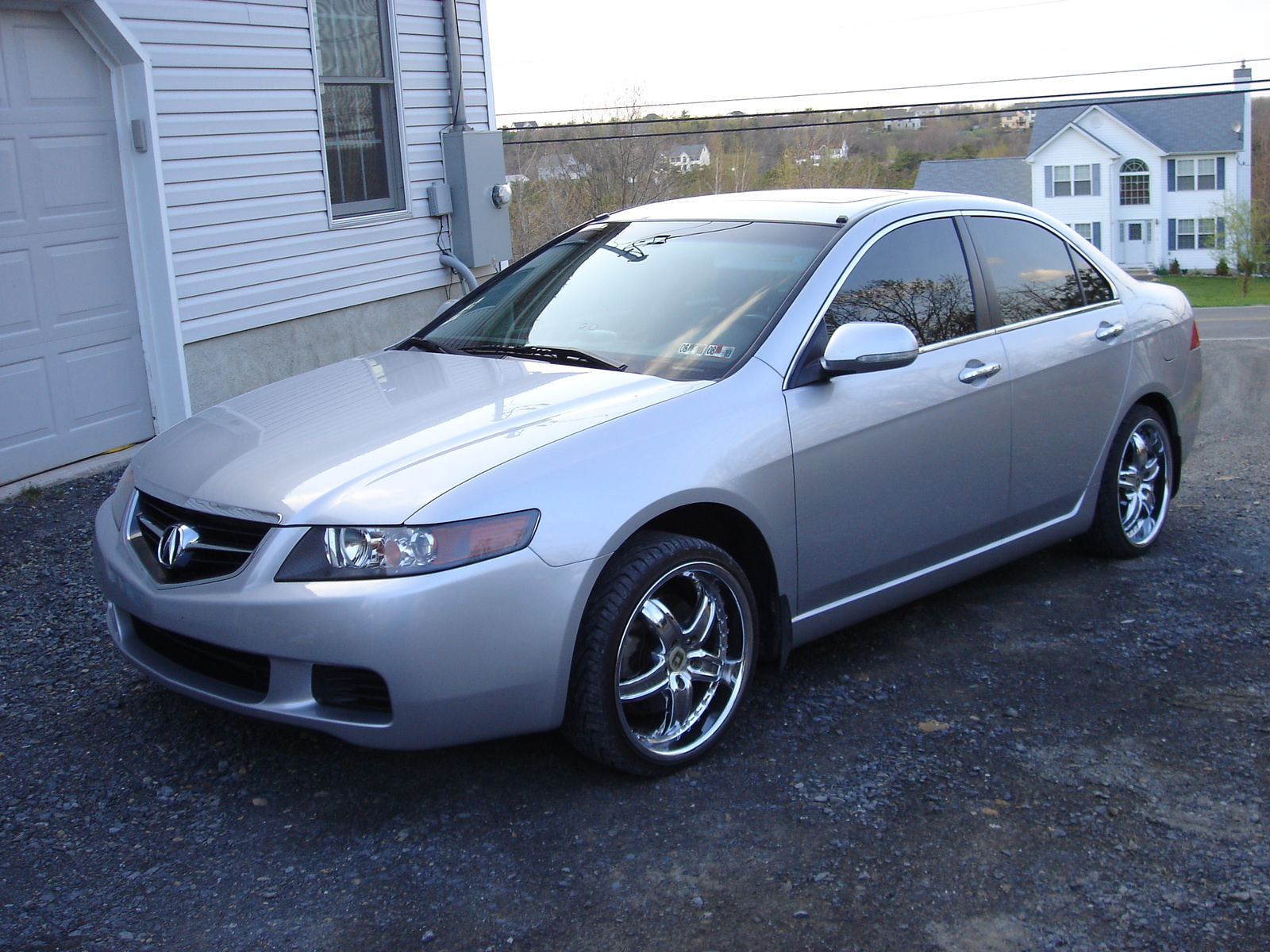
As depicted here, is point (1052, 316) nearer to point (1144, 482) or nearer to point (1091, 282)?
point (1091, 282)

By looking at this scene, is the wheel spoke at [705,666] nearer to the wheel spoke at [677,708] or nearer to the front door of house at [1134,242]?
the wheel spoke at [677,708]

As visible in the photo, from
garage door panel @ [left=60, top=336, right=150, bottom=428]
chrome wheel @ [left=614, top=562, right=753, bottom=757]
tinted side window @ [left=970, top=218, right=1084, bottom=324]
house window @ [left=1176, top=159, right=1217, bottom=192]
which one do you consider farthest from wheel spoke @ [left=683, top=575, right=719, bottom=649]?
house window @ [left=1176, top=159, right=1217, bottom=192]

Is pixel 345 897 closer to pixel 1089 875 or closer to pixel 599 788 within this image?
pixel 599 788

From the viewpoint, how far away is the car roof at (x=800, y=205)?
14.6 ft

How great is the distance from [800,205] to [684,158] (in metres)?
39.6

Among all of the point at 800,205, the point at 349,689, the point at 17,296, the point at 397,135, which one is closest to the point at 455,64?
the point at 397,135

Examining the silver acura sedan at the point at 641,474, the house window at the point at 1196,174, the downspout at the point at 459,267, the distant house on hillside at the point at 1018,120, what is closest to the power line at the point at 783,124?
the distant house on hillside at the point at 1018,120

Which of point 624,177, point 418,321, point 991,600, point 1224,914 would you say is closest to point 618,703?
point 1224,914

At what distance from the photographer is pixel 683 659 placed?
11.7ft

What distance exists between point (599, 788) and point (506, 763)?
32 centimetres

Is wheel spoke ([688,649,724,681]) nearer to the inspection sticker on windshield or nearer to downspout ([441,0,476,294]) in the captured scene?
the inspection sticker on windshield

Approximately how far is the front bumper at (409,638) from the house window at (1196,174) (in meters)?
63.2

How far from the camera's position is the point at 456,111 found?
10.6m

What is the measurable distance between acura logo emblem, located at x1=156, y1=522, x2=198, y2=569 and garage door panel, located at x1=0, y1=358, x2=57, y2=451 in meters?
3.86
